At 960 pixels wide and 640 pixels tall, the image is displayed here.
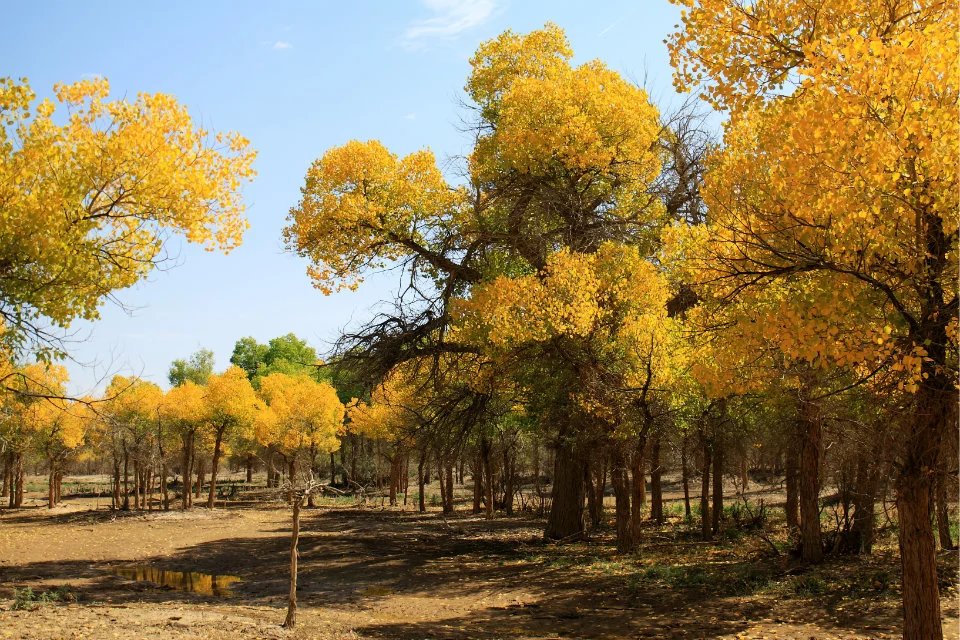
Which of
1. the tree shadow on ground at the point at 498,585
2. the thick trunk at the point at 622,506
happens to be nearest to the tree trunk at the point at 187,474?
the tree shadow on ground at the point at 498,585

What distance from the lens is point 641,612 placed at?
40.6 feet

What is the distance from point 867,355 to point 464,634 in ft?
24.4

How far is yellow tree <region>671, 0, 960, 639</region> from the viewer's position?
5.75 m

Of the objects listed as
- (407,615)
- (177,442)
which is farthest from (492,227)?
(177,442)

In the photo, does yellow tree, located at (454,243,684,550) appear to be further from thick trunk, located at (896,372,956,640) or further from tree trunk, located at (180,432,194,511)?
tree trunk, located at (180,432,194,511)

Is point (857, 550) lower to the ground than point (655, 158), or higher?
lower

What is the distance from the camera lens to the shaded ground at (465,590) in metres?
10.9

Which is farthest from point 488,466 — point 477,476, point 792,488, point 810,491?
point 810,491

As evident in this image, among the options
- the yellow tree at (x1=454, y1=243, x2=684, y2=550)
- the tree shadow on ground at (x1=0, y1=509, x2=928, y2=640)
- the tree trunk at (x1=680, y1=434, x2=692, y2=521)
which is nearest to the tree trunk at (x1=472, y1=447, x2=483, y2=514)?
the tree shadow on ground at (x1=0, y1=509, x2=928, y2=640)

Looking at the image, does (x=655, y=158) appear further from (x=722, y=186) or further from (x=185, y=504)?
(x=185, y=504)

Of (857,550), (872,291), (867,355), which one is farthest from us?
(857,550)

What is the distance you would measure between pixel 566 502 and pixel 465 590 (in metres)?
7.27

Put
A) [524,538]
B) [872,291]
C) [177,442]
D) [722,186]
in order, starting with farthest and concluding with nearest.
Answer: [177,442], [524,538], [722,186], [872,291]

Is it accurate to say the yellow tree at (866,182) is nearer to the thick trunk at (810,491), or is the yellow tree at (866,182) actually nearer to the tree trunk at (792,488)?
the thick trunk at (810,491)
